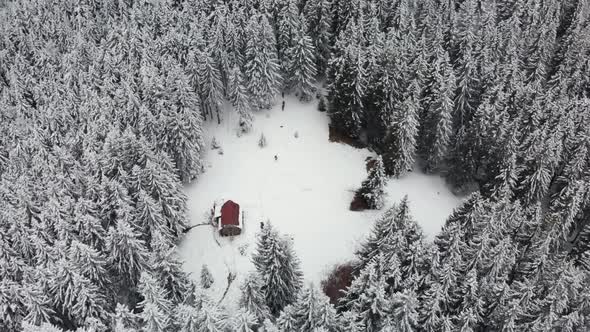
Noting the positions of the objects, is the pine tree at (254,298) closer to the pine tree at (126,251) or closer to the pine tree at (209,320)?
the pine tree at (209,320)

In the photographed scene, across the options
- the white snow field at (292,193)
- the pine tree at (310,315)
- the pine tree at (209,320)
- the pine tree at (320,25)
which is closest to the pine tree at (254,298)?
the pine tree at (310,315)

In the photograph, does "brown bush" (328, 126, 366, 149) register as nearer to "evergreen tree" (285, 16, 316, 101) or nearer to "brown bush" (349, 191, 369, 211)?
"evergreen tree" (285, 16, 316, 101)

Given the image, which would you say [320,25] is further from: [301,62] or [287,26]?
[301,62]

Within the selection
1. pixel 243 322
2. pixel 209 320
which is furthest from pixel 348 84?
pixel 209 320

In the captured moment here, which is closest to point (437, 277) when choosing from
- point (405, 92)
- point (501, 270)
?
point (501, 270)

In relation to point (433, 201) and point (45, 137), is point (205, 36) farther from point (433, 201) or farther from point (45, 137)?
point (433, 201)

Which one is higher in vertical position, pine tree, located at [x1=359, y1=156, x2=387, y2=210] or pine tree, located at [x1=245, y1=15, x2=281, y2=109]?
pine tree, located at [x1=245, y1=15, x2=281, y2=109]

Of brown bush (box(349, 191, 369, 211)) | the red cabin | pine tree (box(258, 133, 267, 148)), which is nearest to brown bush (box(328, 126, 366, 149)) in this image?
pine tree (box(258, 133, 267, 148))
